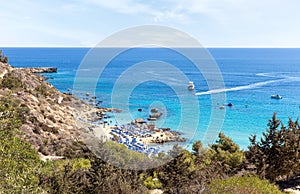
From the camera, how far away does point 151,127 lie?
33.3 m

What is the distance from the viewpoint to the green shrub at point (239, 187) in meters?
8.63

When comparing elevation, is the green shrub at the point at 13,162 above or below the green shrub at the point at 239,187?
above

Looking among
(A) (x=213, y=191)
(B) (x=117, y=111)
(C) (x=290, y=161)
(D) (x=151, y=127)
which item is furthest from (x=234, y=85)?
(A) (x=213, y=191)

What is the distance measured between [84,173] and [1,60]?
37.5 metres

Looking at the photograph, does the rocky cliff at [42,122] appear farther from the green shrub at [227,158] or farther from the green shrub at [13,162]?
the green shrub at [13,162]

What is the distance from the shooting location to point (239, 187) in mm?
8859

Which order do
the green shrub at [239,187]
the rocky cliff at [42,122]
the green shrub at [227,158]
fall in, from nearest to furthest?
the green shrub at [239,187], the green shrub at [227,158], the rocky cliff at [42,122]

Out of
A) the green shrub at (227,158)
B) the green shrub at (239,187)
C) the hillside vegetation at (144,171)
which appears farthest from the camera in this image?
the green shrub at (227,158)

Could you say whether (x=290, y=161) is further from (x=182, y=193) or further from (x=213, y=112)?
(x=213, y=112)

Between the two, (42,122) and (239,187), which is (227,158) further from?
(42,122)

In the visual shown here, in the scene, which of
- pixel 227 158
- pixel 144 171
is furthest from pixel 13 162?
pixel 227 158

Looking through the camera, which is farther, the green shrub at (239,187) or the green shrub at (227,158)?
the green shrub at (227,158)

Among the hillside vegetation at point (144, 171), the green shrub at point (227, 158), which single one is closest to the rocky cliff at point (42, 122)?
the hillside vegetation at point (144, 171)

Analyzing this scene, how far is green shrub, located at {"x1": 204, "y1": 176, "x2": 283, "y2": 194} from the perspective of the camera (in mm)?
8633
